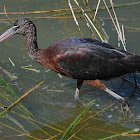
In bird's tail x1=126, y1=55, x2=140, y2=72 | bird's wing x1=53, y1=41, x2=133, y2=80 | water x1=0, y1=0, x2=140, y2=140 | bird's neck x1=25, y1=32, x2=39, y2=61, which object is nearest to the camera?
water x1=0, y1=0, x2=140, y2=140

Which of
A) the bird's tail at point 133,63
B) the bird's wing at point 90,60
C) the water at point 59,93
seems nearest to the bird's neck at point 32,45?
the bird's wing at point 90,60

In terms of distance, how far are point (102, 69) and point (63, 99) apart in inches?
32.5

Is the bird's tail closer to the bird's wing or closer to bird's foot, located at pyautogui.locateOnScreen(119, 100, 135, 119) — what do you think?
the bird's wing

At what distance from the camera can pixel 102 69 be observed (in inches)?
195

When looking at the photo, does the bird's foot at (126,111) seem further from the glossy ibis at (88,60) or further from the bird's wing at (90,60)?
the bird's wing at (90,60)

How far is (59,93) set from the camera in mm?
5512

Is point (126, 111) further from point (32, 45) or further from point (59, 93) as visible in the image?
point (32, 45)

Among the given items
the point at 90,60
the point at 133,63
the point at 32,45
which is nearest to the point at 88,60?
the point at 90,60

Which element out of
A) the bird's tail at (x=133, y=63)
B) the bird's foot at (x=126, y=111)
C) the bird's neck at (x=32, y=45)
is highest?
the bird's neck at (x=32, y=45)

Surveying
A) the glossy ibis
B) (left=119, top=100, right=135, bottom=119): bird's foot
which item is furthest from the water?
the glossy ibis

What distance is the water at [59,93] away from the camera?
4.68 m

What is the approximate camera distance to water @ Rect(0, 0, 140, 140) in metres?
4.68

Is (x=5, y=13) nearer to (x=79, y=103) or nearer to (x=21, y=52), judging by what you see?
(x=21, y=52)

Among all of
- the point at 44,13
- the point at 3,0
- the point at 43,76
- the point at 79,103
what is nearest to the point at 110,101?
the point at 79,103
